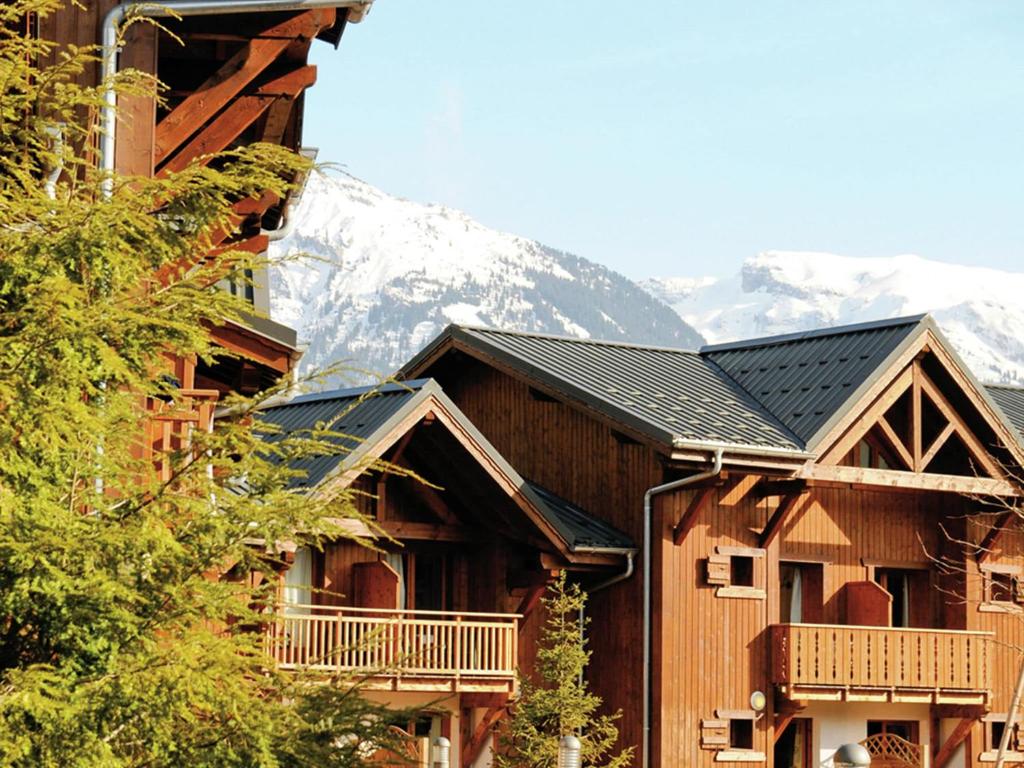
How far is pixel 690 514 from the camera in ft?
95.9

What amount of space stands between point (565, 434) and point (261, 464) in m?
20.7

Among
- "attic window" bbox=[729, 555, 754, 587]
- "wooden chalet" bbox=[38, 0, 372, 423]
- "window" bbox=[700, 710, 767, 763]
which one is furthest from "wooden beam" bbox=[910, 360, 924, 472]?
"wooden chalet" bbox=[38, 0, 372, 423]

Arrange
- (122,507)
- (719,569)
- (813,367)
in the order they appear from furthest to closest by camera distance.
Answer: (813,367), (719,569), (122,507)

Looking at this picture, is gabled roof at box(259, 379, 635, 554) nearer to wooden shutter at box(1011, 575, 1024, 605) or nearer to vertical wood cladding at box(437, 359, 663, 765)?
vertical wood cladding at box(437, 359, 663, 765)

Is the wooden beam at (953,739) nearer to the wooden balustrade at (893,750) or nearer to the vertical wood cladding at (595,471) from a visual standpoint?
the wooden balustrade at (893,750)

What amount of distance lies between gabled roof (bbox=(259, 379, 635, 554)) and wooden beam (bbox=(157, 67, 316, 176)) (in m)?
7.16

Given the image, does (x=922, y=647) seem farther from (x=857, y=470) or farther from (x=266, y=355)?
(x=266, y=355)

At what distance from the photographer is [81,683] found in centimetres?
986

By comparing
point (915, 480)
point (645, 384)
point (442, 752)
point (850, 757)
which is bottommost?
point (850, 757)

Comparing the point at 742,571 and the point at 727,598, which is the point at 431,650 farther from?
the point at 742,571

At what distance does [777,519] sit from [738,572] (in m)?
1.10

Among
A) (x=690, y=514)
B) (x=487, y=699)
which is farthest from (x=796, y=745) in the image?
(x=487, y=699)

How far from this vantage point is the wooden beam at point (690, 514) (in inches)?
1142

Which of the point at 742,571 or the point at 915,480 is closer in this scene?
the point at 742,571
